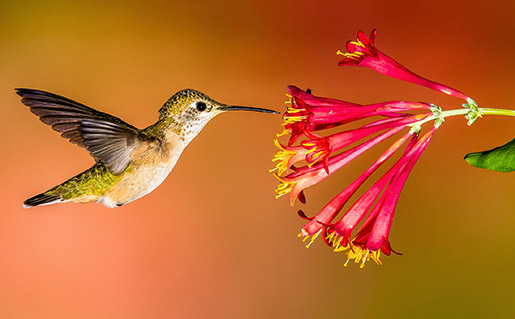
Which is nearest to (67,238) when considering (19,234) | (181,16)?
(19,234)

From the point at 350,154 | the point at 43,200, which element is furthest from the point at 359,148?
the point at 43,200

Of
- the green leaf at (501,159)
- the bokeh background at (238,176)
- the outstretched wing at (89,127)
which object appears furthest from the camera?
the bokeh background at (238,176)

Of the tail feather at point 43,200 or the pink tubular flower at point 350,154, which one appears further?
the tail feather at point 43,200

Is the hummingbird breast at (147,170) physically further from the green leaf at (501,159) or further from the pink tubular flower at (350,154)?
the green leaf at (501,159)

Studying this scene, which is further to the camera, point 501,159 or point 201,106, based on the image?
point 201,106

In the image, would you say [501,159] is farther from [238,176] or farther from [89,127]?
[238,176]

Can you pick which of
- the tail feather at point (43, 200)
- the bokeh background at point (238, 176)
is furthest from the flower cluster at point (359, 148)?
the bokeh background at point (238, 176)

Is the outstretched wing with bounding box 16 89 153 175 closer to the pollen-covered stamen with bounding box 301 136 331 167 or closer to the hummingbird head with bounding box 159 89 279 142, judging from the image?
the hummingbird head with bounding box 159 89 279 142
